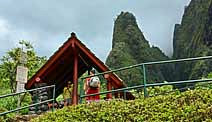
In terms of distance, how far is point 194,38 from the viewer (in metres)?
48.2

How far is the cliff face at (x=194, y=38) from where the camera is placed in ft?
132

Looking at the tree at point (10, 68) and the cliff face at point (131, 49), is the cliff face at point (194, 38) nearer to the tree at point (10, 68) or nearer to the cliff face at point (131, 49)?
the cliff face at point (131, 49)

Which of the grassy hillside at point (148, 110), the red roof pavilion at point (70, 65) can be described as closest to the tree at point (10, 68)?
the red roof pavilion at point (70, 65)

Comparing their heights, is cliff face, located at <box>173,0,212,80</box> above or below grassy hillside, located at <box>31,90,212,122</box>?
above

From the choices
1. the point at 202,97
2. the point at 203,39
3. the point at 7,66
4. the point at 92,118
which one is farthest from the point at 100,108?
the point at 203,39

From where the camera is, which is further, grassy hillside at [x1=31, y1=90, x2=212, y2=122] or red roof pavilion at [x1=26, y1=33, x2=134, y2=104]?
red roof pavilion at [x1=26, y1=33, x2=134, y2=104]

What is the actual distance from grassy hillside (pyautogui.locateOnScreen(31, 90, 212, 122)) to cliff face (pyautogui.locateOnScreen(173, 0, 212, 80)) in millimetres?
29593

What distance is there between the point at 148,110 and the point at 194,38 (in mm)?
41971

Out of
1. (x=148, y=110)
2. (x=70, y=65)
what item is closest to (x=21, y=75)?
(x=70, y=65)

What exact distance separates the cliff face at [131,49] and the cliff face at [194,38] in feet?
9.62

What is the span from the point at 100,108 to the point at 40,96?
4.69 meters

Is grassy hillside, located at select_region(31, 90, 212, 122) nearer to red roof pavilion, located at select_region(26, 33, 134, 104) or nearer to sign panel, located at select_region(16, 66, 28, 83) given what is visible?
red roof pavilion, located at select_region(26, 33, 134, 104)

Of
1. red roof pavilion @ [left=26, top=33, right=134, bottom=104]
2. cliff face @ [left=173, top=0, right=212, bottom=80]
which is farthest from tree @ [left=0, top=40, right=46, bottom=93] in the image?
cliff face @ [left=173, top=0, right=212, bottom=80]

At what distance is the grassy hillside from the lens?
709cm
